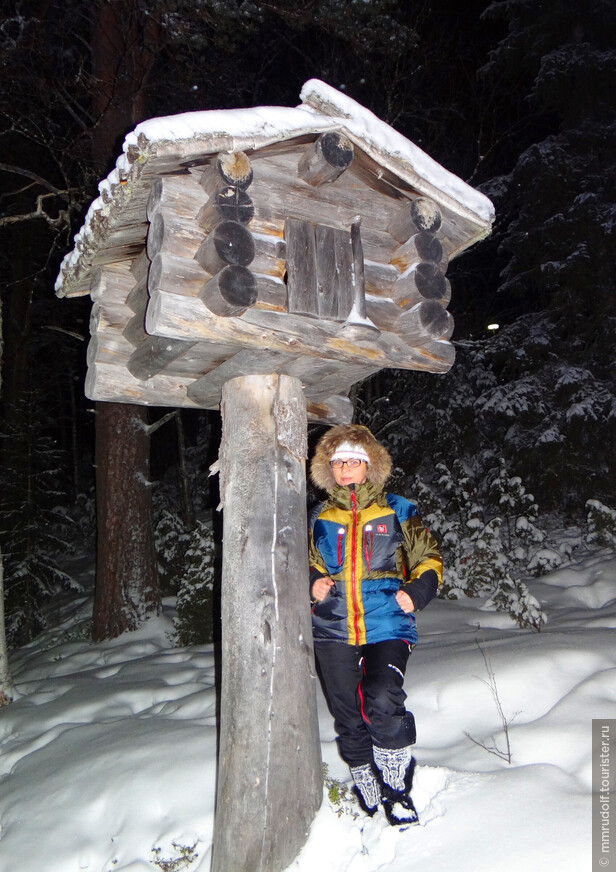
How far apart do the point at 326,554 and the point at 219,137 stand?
211 cm

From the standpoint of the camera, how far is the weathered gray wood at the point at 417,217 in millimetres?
3379

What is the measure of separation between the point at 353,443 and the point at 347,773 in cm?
184

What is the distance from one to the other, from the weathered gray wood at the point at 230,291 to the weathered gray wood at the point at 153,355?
221 mm

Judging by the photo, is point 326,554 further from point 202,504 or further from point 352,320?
point 202,504

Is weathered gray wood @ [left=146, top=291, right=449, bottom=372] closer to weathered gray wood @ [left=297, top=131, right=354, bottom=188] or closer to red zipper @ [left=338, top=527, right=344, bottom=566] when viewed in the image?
weathered gray wood @ [left=297, top=131, right=354, bottom=188]

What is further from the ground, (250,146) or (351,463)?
(250,146)

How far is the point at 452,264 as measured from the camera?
15.4 m

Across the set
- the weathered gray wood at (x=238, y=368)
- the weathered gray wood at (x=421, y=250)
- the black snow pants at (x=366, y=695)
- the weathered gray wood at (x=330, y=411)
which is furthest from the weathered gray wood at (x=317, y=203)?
the black snow pants at (x=366, y=695)

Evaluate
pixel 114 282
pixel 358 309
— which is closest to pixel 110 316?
pixel 114 282

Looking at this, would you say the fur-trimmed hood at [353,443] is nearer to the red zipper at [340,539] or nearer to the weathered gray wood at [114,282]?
the red zipper at [340,539]

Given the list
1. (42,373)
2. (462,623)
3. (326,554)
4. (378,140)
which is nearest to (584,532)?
(462,623)

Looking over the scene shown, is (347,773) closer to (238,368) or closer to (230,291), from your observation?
(238,368)

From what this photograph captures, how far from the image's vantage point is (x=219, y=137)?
2.81m

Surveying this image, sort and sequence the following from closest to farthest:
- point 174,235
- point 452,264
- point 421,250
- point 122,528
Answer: point 174,235, point 421,250, point 122,528, point 452,264
